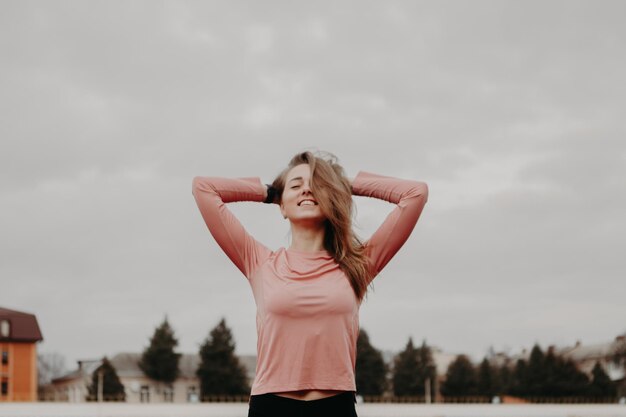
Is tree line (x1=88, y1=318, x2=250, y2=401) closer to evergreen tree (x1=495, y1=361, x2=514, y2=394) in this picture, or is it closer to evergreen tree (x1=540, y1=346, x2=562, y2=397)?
evergreen tree (x1=495, y1=361, x2=514, y2=394)

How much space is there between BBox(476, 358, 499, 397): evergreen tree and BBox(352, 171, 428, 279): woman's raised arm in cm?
5719

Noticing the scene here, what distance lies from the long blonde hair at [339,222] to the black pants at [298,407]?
0.35 meters

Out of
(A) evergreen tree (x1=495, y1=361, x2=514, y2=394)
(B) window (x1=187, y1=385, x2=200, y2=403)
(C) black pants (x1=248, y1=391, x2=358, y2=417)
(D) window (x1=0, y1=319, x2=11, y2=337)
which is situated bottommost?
(B) window (x1=187, y1=385, x2=200, y2=403)

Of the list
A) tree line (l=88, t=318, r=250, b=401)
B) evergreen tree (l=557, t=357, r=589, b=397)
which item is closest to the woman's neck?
tree line (l=88, t=318, r=250, b=401)

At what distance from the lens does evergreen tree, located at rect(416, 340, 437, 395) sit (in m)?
56.5

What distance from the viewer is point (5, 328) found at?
68.2 meters

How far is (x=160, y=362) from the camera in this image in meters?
53.0

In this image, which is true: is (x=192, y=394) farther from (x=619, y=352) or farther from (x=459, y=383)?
(x=619, y=352)

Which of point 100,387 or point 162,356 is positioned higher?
point 162,356

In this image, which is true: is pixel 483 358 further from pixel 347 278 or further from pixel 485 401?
pixel 347 278

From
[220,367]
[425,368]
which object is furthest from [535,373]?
[220,367]

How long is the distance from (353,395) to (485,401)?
57.1 metres

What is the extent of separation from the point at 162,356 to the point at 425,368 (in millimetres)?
18073

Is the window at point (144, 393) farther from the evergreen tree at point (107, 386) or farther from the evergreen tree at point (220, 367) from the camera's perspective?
the evergreen tree at point (220, 367)
